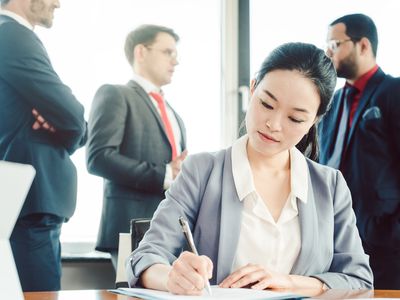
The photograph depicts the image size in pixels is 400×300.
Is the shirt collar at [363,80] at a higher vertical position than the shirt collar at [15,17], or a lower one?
lower

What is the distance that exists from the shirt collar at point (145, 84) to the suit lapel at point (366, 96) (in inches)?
41.0

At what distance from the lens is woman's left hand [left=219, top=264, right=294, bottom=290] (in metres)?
1.26

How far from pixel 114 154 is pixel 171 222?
5.25ft

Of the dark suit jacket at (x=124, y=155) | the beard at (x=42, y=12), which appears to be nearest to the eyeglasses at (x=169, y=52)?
the dark suit jacket at (x=124, y=155)

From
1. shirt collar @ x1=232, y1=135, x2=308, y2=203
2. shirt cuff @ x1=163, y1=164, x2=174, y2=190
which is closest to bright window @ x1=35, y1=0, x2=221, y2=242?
shirt cuff @ x1=163, y1=164, x2=174, y2=190

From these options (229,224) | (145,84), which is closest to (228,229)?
(229,224)

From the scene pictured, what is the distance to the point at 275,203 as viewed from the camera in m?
1.60

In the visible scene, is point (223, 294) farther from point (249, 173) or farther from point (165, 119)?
point (165, 119)

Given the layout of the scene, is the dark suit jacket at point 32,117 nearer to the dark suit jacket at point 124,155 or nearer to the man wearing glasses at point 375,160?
the dark suit jacket at point 124,155

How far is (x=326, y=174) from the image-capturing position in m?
1.64

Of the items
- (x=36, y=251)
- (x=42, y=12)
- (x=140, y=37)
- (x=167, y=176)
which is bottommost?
(x=36, y=251)

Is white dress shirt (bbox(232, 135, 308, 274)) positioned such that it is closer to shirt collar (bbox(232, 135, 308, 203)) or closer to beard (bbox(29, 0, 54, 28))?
shirt collar (bbox(232, 135, 308, 203))

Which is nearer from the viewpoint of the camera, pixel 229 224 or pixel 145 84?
pixel 229 224

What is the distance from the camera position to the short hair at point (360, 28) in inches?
127
